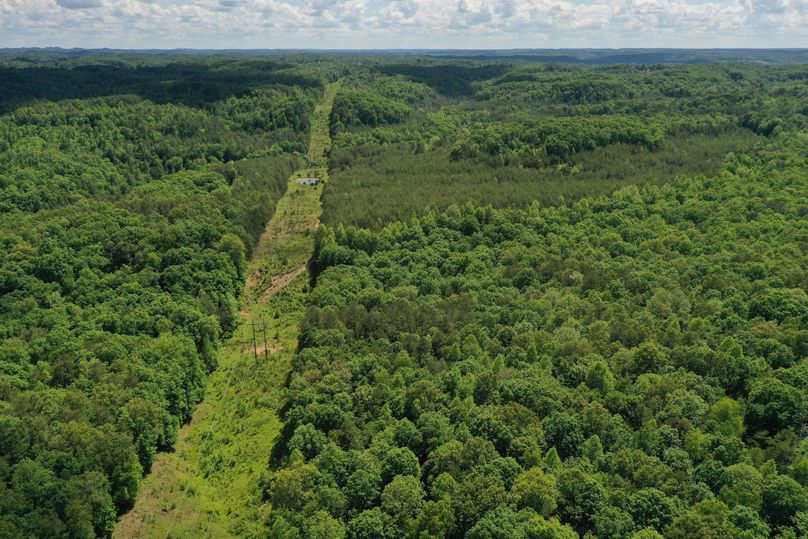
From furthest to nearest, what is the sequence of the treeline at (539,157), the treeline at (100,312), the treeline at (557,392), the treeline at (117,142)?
1. the treeline at (117,142)
2. the treeline at (539,157)
3. the treeline at (100,312)
4. the treeline at (557,392)

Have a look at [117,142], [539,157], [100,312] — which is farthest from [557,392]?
[117,142]

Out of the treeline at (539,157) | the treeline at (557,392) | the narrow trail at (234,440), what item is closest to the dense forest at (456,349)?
the treeline at (557,392)

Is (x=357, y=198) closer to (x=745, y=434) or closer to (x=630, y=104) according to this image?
(x=745, y=434)

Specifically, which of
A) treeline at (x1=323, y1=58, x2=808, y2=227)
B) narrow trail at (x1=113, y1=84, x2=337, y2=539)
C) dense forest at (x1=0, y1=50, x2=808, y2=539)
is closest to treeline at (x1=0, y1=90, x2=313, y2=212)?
dense forest at (x1=0, y1=50, x2=808, y2=539)

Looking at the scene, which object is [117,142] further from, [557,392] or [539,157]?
[557,392]

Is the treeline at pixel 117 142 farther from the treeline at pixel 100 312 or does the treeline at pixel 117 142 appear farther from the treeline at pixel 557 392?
the treeline at pixel 557 392

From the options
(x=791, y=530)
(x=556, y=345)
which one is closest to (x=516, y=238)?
(x=556, y=345)
